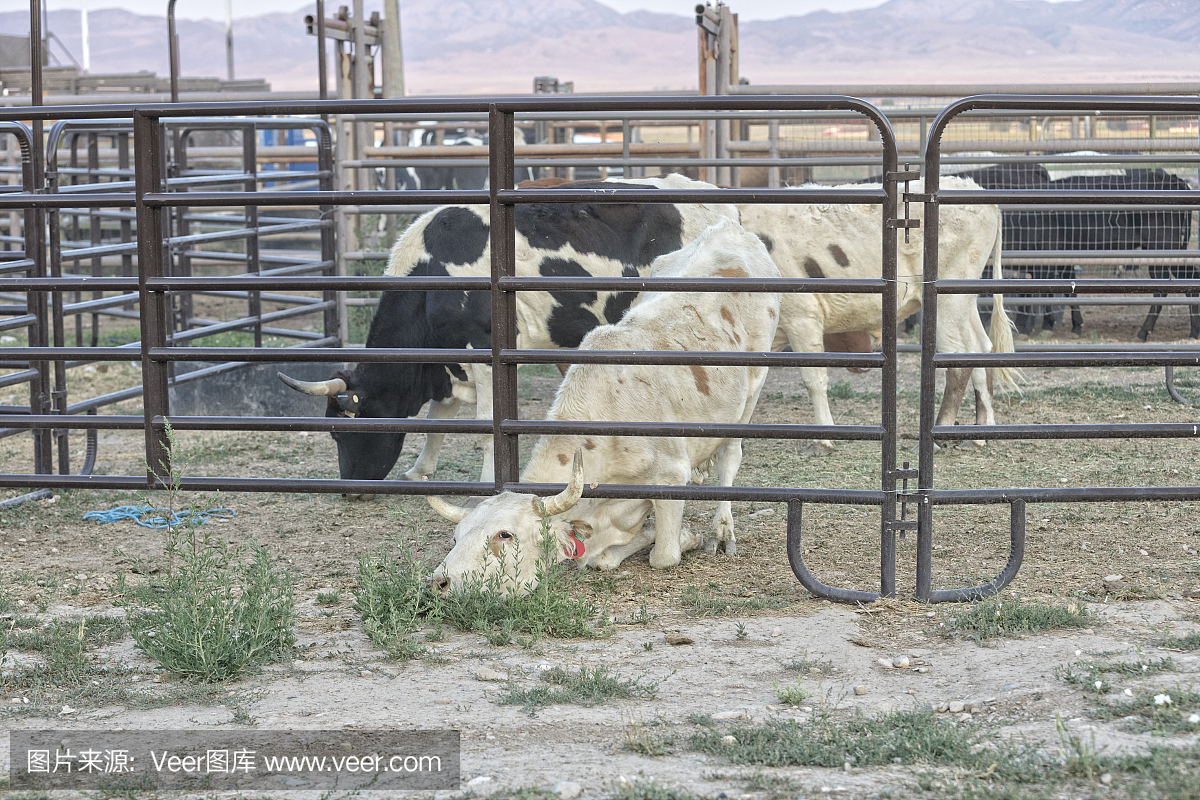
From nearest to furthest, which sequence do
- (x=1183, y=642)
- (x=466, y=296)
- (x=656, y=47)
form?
(x=1183, y=642)
(x=466, y=296)
(x=656, y=47)

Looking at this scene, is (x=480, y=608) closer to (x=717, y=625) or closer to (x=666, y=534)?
(x=717, y=625)

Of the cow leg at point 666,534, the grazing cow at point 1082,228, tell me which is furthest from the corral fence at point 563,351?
the grazing cow at point 1082,228

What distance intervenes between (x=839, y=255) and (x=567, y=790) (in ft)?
17.1

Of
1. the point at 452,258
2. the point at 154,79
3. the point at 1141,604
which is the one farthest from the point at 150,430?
the point at 154,79

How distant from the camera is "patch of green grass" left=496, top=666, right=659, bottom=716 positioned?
3.30 metres

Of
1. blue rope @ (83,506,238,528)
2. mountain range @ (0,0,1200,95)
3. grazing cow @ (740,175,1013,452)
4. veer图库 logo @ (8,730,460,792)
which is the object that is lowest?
veer图库 logo @ (8,730,460,792)

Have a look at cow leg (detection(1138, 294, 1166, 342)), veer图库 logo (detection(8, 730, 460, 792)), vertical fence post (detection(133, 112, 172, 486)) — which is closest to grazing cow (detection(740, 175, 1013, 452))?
vertical fence post (detection(133, 112, 172, 486))

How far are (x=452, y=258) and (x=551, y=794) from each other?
13.8 ft

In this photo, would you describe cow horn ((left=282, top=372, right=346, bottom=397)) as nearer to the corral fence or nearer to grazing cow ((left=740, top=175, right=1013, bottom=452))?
the corral fence

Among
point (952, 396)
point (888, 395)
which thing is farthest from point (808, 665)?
point (952, 396)

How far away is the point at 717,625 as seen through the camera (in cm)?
395

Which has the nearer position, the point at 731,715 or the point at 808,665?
the point at 731,715

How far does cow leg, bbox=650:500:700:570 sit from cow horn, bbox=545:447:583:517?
0.62 metres

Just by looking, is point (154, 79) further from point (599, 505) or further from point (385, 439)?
point (599, 505)
